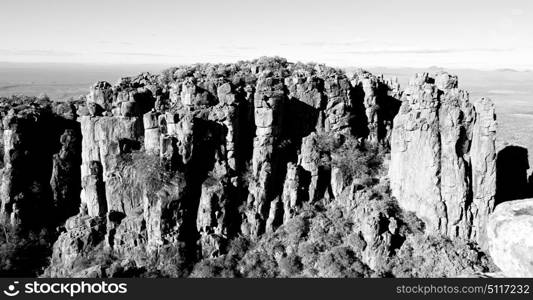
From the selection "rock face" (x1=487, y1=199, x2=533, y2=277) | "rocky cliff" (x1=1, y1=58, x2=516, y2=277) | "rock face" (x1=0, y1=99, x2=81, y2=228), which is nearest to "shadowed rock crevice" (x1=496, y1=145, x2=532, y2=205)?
"rocky cliff" (x1=1, y1=58, x2=516, y2=277)

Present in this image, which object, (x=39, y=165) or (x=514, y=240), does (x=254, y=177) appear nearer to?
(x=39, y=165)

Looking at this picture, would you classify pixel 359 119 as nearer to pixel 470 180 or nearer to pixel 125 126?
pixel 470 180

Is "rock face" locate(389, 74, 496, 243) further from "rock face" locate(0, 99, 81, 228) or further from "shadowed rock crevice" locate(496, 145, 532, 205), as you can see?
"rock face" locate(0, 99, 81, 228)

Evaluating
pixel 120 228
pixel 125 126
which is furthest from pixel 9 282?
pixel 125 126

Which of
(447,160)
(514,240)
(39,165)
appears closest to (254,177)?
(447,160)

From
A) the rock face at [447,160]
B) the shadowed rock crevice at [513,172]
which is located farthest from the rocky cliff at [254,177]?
the shadowed rock crevice at [513,172]
